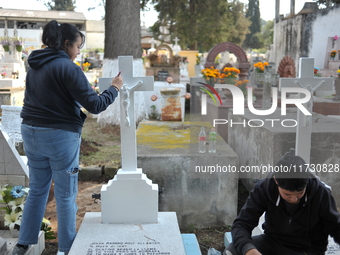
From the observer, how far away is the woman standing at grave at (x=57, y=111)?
8.09 ft

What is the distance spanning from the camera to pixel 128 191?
3027 millimetres

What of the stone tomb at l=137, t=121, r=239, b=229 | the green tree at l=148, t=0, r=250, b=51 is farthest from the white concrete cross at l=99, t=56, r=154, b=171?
the green tree at l=148, t=0, r=250, b=51

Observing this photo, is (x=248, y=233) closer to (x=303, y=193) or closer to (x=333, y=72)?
(x=303, y=193)

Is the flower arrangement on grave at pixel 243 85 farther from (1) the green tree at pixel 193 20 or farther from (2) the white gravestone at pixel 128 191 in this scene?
(1) the green tree at pixel 193 20

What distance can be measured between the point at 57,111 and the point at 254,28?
175 feet

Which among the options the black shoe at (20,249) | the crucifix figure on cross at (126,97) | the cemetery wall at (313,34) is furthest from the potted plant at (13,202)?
the cemetery wall at (313,34)

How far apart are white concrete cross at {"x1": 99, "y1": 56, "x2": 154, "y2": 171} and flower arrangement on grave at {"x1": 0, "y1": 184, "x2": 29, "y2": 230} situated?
0.96m

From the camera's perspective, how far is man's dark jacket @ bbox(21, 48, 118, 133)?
2.45m

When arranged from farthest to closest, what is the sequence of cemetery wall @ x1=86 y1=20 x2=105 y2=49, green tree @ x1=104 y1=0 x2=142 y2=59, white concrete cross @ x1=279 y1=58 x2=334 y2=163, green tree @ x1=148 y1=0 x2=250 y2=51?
cemetery wall @ x1=86 y1=20 x2=105 y2=49 < green tree @ x1=148 y1=0 x2=250 y2=51 < green tree @ x1=104 y1=0 x2=142 y2=59 < white concrete cross @ x1=279 y1=58 x2=334 y2=163

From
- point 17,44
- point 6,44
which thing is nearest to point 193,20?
point 17,44

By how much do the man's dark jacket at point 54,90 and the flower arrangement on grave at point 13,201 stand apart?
103cm

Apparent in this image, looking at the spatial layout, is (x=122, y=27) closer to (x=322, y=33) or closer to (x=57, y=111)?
(x=57, y=111)

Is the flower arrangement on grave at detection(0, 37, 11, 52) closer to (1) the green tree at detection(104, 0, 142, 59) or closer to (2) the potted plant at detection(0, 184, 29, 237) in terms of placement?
(1) the green tree at detection(104, 0, 142, 59)

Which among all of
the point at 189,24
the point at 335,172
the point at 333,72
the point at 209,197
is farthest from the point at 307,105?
the point at 189,24
